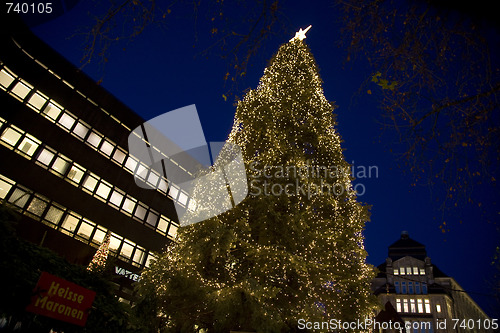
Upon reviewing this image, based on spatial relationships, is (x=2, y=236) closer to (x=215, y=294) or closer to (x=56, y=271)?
(x=56, y=271)

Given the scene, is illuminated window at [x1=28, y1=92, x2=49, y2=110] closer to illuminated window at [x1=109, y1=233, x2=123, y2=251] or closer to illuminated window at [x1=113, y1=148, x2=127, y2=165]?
illuminated window at [x1=113, y1=148, x2=127, y2=165]

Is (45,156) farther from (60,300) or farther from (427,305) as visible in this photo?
(427,305)

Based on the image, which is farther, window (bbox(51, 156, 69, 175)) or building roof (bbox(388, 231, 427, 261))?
building roof (bbox(388, 231, 427, 261))

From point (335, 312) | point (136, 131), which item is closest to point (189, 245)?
point (335, 312)

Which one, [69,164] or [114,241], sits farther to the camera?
[114,241]

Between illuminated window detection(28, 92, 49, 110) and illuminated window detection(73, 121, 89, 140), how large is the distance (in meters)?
2.34

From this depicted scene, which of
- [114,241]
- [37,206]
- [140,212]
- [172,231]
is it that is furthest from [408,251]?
[37,206]

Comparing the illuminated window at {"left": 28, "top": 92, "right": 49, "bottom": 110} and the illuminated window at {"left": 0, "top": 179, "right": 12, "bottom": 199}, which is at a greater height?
the illuminated window at {"left": 28, "top": 92, "right": 49, "bottom": 110}

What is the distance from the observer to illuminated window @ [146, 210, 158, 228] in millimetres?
22781

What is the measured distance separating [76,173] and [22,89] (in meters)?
6.02

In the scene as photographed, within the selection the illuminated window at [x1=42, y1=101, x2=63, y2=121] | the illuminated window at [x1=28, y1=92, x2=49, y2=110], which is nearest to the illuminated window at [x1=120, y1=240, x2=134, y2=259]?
the illuminated window at [x1=42, y1=101, x2=63, y2=121]

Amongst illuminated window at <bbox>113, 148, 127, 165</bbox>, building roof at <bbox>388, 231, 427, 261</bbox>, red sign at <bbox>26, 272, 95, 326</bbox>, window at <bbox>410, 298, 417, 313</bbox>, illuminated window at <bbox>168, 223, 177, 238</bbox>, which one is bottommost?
red sign at <bbox>26, 272, 95, 326</bbox>

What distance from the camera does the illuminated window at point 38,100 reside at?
18.0 meters

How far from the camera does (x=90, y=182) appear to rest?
64.7ft
